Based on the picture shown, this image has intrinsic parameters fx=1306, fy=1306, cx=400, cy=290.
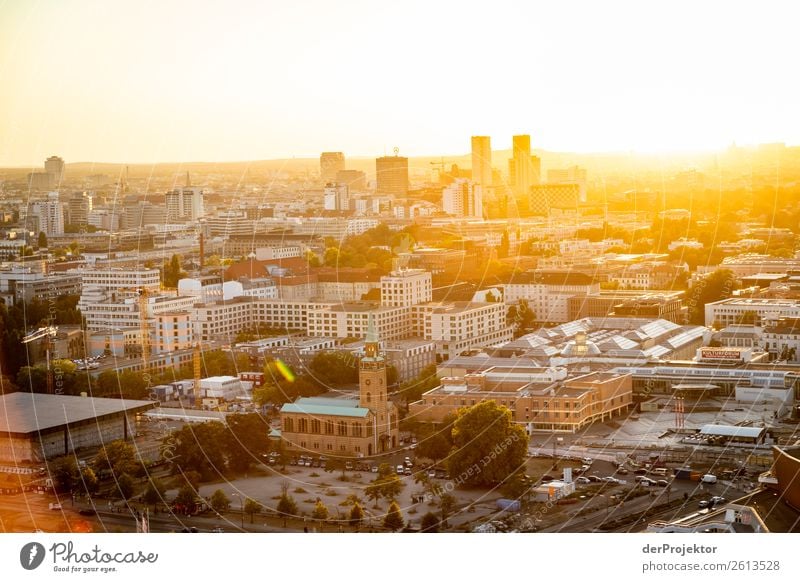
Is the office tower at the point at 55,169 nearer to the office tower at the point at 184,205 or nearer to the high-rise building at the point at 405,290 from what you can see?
the high-rise building at the point at 405,290

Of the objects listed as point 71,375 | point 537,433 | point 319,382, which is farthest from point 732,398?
point 71,375

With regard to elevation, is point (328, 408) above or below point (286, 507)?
above

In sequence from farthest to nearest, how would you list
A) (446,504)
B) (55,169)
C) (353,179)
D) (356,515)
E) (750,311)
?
1. (353,179)
2. (55,169)
3. (750,311)
4. (446,504)
5. (356,515)

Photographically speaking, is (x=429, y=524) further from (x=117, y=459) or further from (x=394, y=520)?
(x=117, y=459)

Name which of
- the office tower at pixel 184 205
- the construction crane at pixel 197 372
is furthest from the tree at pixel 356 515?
the office tower at pixel 184 205

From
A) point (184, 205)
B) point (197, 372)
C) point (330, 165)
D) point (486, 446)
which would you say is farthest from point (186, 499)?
point (184, 205)

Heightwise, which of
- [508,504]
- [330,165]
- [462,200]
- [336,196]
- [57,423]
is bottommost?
[508,504]

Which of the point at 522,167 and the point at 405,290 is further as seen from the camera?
the point at 522,167

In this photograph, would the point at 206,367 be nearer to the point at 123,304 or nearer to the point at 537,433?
the point at 123,304
